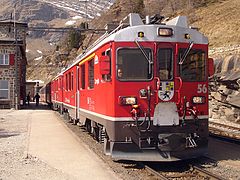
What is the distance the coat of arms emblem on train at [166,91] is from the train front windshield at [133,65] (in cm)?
37

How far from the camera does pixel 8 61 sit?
39.8 meters

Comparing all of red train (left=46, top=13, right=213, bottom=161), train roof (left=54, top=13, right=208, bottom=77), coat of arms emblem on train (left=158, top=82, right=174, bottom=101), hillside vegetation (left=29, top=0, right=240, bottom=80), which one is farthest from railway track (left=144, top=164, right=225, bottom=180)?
hillside vegetation (left=29, top=0, right=240, bottom=80)

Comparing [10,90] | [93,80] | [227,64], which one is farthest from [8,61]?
[93,80]

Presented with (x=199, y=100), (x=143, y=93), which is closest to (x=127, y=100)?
(x=143, y=93)

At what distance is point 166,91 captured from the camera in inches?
369

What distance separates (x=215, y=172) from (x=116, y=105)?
8.57 feet

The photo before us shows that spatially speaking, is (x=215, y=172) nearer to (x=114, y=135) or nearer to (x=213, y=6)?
(x=114, y=135)

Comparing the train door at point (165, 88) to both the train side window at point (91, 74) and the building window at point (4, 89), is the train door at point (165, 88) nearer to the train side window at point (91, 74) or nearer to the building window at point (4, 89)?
the train side window at point (91, 74)

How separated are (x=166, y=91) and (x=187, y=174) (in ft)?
6.17

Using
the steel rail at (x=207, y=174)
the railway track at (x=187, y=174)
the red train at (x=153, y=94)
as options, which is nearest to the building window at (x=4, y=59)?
the red train at (x=153, y=94)

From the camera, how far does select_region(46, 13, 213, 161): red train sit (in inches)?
364

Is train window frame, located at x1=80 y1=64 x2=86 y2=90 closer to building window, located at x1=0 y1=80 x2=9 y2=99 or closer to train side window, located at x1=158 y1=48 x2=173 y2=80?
train side window, located at x1=158 y1=48 x2=173 y2=80

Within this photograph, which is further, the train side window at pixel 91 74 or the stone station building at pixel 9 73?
the stone station building at pixel 9 73

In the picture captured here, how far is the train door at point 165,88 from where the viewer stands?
9.29m
